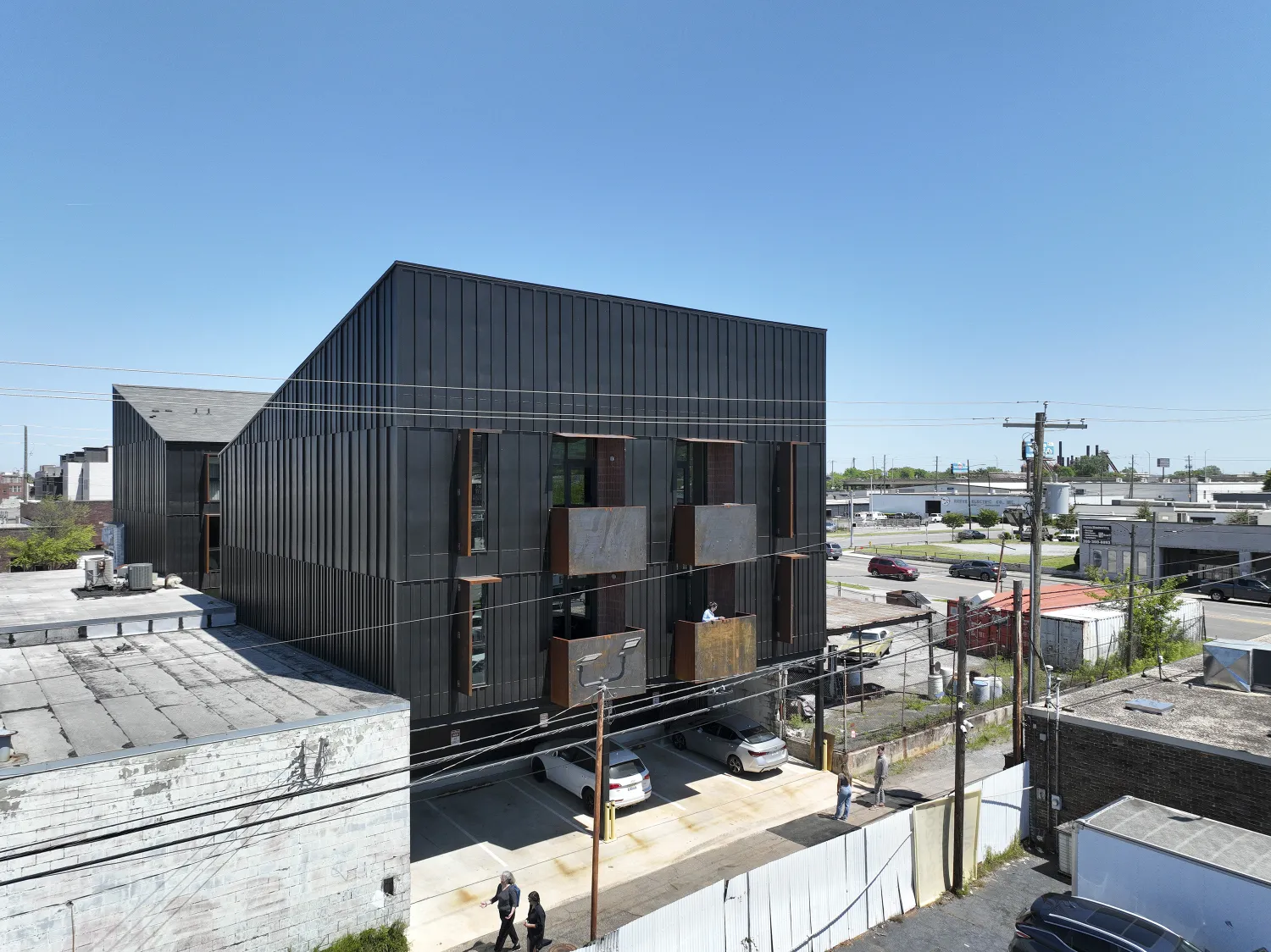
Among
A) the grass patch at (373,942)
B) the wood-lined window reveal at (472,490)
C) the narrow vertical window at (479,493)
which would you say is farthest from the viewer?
the narrow vertical window at (479,493)

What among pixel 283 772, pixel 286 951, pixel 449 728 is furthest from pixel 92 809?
pixel 449 728

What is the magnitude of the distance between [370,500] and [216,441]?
59.0ft

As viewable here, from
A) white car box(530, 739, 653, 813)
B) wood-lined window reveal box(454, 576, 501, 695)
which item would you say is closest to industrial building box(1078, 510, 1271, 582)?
white car box(530, 739, 653, 813)

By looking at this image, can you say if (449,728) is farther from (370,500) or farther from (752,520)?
(752,520)

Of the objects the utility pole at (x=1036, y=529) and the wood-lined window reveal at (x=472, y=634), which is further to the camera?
the utility pole at (x=1036, y=529)

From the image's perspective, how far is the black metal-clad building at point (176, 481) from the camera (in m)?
29.5

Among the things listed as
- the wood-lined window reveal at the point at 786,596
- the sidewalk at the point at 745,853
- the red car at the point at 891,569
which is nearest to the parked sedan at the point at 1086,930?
the sidewalk at the point at 745,853

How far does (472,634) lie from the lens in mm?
15258

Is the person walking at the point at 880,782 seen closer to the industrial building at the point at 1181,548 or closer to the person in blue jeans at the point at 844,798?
the person in blue jeans at the point at 844,798

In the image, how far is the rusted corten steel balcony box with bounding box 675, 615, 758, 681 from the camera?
18141mm

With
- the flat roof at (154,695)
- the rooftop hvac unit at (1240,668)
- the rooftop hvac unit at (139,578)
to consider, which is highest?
the rooftop hvac unit at (139,578)

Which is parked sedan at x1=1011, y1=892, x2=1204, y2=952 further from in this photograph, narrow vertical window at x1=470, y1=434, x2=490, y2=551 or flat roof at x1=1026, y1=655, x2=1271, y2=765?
narrow vertical window at x1=470, y1=434, x2=490, y2=551

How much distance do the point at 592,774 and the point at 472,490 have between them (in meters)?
7.86

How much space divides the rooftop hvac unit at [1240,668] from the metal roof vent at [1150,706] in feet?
10.1
